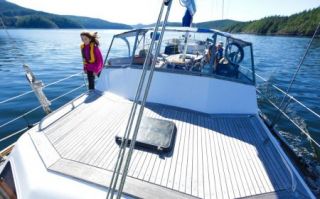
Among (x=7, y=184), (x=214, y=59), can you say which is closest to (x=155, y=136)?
(x=7, y=184)

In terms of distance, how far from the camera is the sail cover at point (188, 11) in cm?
689

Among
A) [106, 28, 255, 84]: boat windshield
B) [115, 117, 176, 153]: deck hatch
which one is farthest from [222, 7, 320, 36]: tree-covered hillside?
[115, 117, 176, 153]: deck hatch

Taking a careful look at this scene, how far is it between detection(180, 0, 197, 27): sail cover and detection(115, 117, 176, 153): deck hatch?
4189 millimetres

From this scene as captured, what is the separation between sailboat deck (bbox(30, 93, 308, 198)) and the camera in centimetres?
309

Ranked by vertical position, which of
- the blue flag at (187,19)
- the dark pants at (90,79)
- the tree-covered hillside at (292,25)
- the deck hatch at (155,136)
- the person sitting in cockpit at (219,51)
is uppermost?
the blue flag at (187,19)

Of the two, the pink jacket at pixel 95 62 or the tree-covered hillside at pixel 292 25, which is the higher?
the pink jacket at pixel 95 62

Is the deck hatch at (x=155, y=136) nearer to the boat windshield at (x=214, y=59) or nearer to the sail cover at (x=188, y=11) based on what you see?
the boat windshield at (x=214, y=59)

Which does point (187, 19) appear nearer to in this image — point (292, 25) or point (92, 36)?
point (92, 36)

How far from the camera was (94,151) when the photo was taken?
12.2ft

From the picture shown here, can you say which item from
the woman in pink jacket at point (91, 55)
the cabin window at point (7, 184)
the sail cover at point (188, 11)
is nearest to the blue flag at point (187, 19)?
the sail cover at point (188, 11)

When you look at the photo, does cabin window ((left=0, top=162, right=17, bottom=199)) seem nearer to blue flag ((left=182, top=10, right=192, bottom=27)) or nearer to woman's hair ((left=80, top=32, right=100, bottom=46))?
woman's hair ((left=80, top=32, right=100, bottom=46))

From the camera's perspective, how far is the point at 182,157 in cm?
367

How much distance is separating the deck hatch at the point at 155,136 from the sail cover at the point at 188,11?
4189 millimetres

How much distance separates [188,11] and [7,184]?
259 inches
